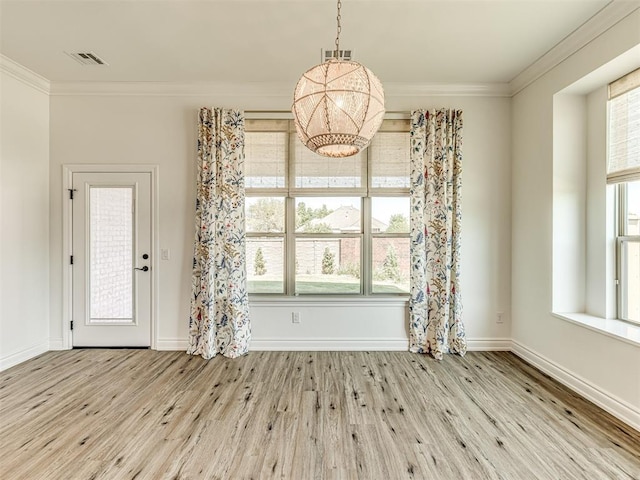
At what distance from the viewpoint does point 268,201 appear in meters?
3.60

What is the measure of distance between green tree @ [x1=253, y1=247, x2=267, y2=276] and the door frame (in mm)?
1134

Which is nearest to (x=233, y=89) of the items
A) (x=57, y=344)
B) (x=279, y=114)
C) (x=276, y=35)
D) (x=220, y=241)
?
(x=279, y=114)

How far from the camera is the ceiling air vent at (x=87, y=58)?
289 cm

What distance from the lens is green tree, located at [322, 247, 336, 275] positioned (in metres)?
3.62

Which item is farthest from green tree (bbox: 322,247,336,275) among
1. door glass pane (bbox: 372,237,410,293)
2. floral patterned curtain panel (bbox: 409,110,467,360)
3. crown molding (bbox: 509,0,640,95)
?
crown molding (bbox: 509,0,640,95)

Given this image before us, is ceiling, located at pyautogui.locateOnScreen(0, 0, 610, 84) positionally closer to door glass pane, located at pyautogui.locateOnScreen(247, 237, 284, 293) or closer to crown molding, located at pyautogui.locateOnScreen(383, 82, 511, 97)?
crown molding, located at pyautogui.locateOnScreen(383, 82, 511, 97)

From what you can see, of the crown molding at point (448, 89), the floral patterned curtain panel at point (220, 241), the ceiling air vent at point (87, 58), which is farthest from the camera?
the crown molding at point (448, 89)

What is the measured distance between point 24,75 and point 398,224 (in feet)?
14.4

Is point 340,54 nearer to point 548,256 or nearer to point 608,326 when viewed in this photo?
point 548,256

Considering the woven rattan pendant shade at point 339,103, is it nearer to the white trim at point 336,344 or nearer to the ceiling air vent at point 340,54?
the ceiling air vent at point 340,54

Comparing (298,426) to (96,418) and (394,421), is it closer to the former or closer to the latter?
(394,421)

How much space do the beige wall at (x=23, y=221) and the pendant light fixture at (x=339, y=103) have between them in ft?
11.3

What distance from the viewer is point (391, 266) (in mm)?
3617

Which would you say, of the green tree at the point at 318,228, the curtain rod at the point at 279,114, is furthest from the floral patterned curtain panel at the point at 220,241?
the green tree at the point at 318,228
